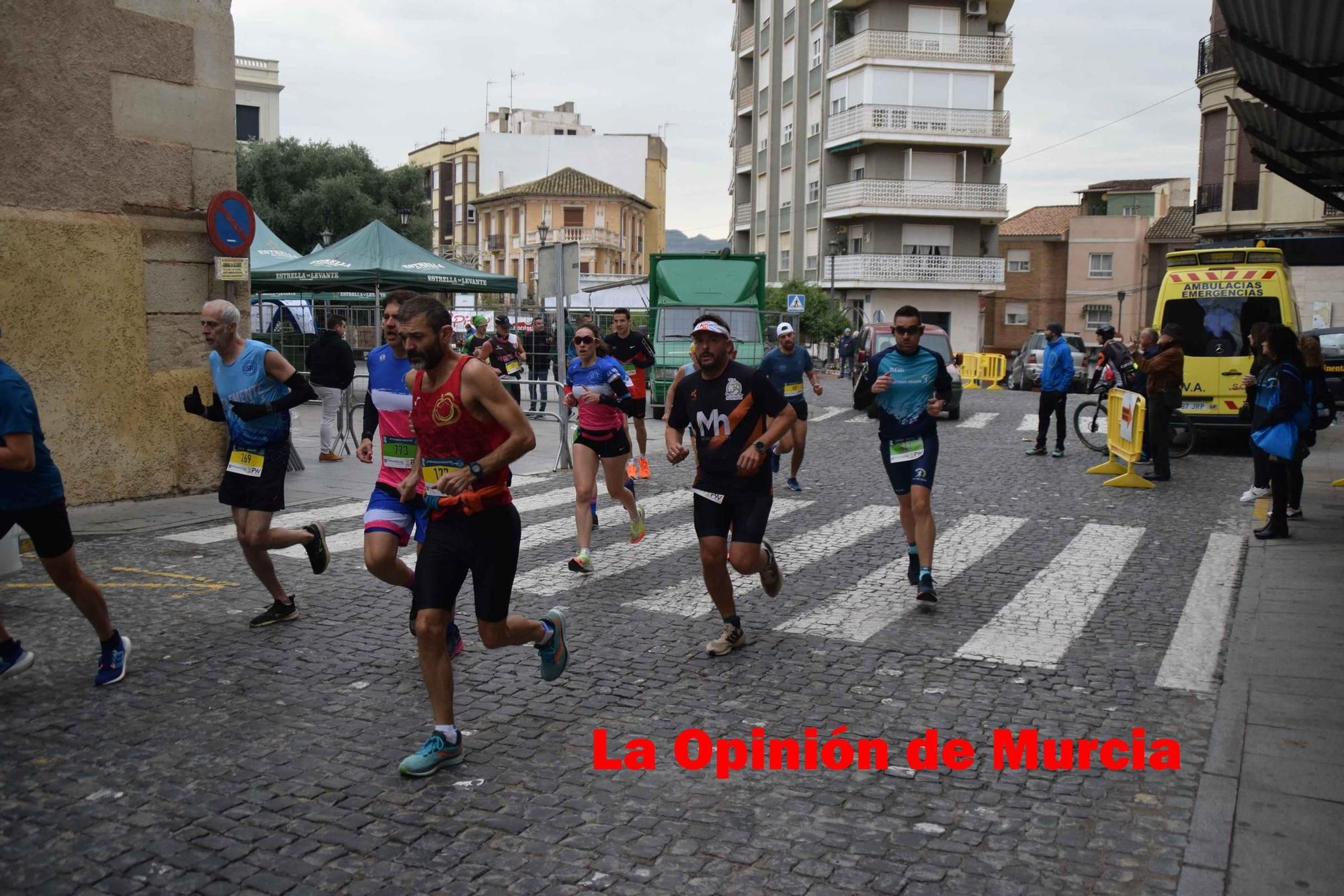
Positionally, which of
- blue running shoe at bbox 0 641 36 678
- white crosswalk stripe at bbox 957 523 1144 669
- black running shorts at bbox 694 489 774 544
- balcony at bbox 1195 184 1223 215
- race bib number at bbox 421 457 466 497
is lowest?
white crosswalk stripe at bbox 957 523 1144 669

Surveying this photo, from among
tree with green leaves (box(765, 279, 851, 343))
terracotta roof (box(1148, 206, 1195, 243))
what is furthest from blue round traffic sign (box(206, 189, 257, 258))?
terracotta roof (box(1148, 206, 1195, 243))

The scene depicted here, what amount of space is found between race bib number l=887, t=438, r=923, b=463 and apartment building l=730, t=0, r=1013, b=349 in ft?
138

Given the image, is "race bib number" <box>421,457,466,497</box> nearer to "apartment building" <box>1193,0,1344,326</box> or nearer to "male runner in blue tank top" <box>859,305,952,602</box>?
"male runner in blue tank top" <box>859,305,952,602</box>

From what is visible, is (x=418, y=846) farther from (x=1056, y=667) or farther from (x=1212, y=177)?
(x=1212, y=177)

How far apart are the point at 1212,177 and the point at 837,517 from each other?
97.2ft

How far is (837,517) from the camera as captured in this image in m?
11.3

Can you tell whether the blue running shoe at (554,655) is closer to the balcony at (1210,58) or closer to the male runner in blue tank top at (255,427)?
the male runner in blue tank top at (255,427)

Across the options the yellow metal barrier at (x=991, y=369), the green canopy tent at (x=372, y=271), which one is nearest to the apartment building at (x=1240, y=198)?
the yellow metal barrier at (x=991, y=369)

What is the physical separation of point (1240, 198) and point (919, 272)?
57.2 ft

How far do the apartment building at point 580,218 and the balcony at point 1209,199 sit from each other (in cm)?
4992

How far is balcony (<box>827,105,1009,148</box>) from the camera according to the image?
49875 mm

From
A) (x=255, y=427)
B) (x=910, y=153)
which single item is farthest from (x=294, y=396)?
(x=910, y=153)

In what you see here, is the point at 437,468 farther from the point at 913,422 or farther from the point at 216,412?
the point at 913,422

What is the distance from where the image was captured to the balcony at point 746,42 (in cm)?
6172
